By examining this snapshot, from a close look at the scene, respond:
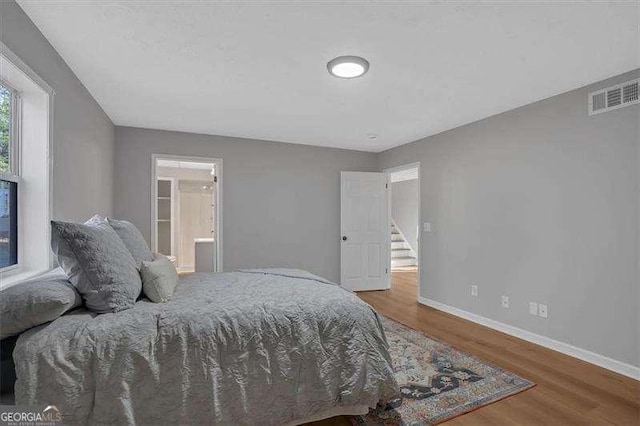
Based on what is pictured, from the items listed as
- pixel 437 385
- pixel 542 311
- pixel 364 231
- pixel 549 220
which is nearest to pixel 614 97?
pixel 549 220

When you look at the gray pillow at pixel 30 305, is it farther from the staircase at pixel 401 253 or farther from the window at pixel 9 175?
the staircase at pixel 401 253

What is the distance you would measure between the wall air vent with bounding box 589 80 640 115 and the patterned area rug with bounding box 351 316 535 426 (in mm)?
2282

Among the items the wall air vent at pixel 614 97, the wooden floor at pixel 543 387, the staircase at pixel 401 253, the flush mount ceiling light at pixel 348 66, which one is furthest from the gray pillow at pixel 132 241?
the staircase at pixel 401 253

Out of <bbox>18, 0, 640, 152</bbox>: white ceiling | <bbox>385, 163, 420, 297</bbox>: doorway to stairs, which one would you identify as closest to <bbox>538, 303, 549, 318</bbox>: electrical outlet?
<bbox>18, 0, 640, 152</bbox>: white ceiling

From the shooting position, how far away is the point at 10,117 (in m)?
1.88

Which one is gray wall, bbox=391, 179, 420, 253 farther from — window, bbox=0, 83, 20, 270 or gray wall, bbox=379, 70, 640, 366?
window, bbox=0, 83, 20, 270

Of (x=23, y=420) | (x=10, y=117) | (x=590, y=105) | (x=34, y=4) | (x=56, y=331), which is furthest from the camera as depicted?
(x=590, y=105)

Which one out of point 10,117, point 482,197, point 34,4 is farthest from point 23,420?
point 482,197

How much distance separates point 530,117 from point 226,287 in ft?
10.8

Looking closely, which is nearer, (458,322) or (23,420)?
(23,420)

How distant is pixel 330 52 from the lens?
7.29 ft

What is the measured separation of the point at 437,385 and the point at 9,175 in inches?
119

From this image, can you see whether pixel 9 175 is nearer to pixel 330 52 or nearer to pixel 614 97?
pixel 330 52

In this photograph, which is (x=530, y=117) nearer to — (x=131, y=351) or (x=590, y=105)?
(x=590, y=105)
